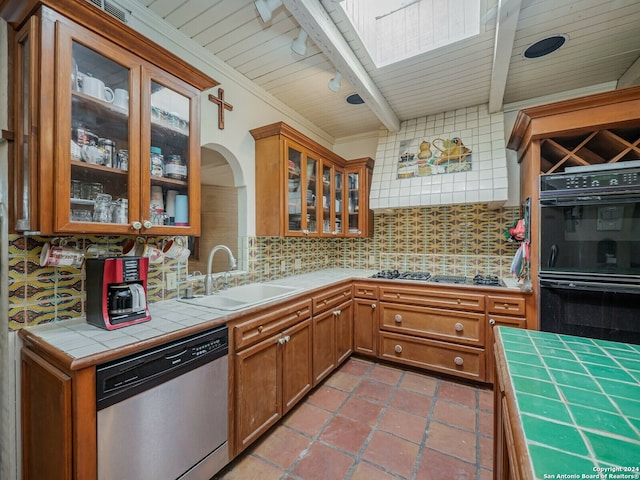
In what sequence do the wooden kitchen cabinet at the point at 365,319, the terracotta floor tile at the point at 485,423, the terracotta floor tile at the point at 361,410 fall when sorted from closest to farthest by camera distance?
the terracotta floor tile at the point at 485,423 < the terracotta floor tile at the point at 361,410 < the wooden kitchen cabinet at the point at 365,319

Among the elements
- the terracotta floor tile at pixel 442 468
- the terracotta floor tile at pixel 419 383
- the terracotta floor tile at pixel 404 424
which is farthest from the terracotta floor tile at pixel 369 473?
the terracotta floor tile at pixel 419 383

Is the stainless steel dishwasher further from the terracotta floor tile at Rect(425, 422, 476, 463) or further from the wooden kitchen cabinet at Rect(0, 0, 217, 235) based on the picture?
the terracotta floor tile at Rect(425, 422, 476, 463)

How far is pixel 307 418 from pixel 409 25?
9.72 feet

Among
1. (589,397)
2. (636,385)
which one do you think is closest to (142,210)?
(589,397)

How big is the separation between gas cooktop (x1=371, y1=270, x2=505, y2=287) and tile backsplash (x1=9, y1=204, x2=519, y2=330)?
0.56 feet

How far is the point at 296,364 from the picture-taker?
2084mm

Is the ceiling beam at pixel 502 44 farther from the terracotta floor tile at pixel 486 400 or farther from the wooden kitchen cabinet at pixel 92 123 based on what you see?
the terracotta floor tile at pixel 486 400

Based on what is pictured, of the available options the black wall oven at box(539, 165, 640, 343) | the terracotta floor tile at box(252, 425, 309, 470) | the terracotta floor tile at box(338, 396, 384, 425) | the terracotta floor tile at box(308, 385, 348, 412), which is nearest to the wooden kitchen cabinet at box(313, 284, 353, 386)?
the terracotta floor tile at box(308, 385, 348, 412)

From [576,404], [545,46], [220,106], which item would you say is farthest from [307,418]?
[545,46]

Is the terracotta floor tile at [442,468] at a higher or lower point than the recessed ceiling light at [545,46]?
lower

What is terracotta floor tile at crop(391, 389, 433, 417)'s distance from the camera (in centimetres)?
213

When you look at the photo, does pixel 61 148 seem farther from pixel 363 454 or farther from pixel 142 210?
pixel 363 454

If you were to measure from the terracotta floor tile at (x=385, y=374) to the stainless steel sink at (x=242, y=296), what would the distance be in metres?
1.18

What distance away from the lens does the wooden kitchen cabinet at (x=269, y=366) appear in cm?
161
